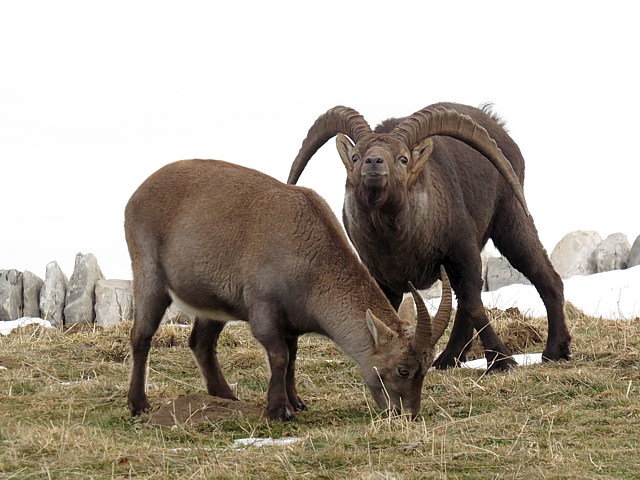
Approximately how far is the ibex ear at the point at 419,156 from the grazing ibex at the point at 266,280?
1.57m

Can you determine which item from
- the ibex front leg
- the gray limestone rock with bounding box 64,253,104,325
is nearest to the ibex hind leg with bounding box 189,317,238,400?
the ibex front leg

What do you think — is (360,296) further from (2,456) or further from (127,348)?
(127,348)

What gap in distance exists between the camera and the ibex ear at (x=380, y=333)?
7934mm

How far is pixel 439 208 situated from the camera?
34.1ft

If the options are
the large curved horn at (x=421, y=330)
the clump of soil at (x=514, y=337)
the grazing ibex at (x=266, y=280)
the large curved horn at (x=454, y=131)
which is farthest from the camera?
the clump of soil at (x=514, y=337)

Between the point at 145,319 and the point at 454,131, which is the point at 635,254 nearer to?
the point at 454,131

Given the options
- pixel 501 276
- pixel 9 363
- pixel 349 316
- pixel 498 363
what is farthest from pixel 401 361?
pixel 501 276

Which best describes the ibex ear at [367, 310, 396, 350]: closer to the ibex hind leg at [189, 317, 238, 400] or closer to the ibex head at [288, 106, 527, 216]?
the ibex head at [288, 106, 527, 216]

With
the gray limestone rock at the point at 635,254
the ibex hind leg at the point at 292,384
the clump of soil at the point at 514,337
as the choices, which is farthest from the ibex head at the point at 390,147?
the gray limestone rock at the point at 635,254

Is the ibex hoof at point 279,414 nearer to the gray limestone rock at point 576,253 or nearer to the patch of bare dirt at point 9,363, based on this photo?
the patch of bare dirt at point 9,363

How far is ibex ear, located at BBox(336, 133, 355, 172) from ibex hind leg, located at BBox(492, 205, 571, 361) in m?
2.58

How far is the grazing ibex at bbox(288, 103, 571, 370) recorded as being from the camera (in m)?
9.84

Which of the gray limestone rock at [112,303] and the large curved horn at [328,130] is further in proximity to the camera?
the gray limestone rock at [112,303]

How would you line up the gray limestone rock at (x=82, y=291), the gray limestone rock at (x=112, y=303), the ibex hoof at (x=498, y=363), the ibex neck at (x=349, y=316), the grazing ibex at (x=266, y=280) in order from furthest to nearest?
the gray limestone rock at (x=82, y=291)
the gray limestone rock at (x=112, y=303)
the ibex hoof at (x=498, y=363)
the ibex neck at (x=349, y=316)
the grazing ibex at (x=266, y=280)
